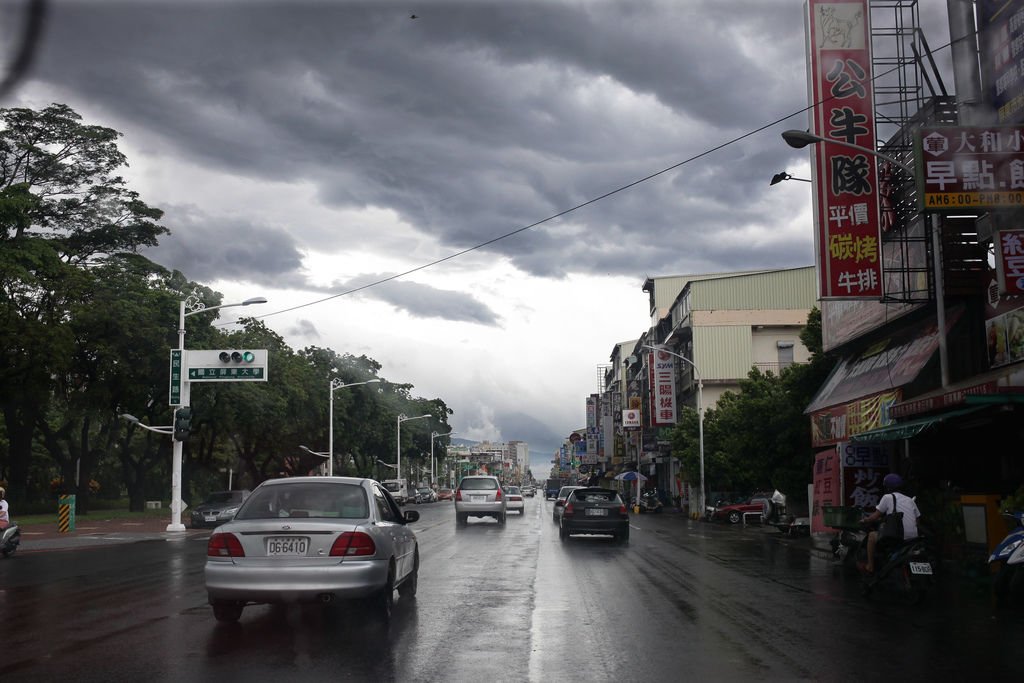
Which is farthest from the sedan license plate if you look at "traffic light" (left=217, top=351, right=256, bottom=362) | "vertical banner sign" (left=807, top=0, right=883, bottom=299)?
"traffic light" (left=217, top=351, right=256, bottom=362)

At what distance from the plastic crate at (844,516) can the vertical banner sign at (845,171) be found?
6.61 meters

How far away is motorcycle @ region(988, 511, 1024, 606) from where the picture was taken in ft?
36.1

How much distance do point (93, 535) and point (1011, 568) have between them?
2788 cm

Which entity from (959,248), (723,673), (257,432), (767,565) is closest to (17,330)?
(257,432)

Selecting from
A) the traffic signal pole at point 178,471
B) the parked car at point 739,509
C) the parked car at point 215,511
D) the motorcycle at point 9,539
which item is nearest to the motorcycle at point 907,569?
the motorcycle at point 9,539

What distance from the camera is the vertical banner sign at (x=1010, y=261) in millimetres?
16250

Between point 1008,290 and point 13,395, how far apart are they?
35.7m

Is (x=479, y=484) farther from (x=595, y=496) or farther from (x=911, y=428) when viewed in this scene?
(x=911, y=428)

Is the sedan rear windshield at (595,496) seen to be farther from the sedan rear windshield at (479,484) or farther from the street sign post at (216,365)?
the street sign post at (216,365)

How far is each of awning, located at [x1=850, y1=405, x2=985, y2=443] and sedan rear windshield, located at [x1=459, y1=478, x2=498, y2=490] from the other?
57.4 feet

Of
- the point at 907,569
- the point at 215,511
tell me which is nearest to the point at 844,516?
the point at 907,569

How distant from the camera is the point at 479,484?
34844 mm

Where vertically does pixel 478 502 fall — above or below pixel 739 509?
above

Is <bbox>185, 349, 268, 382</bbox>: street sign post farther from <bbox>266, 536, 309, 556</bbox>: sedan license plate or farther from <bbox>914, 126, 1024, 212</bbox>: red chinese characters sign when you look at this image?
<bbox>266, 536, 309, 556</bbox>: sedan license plate
